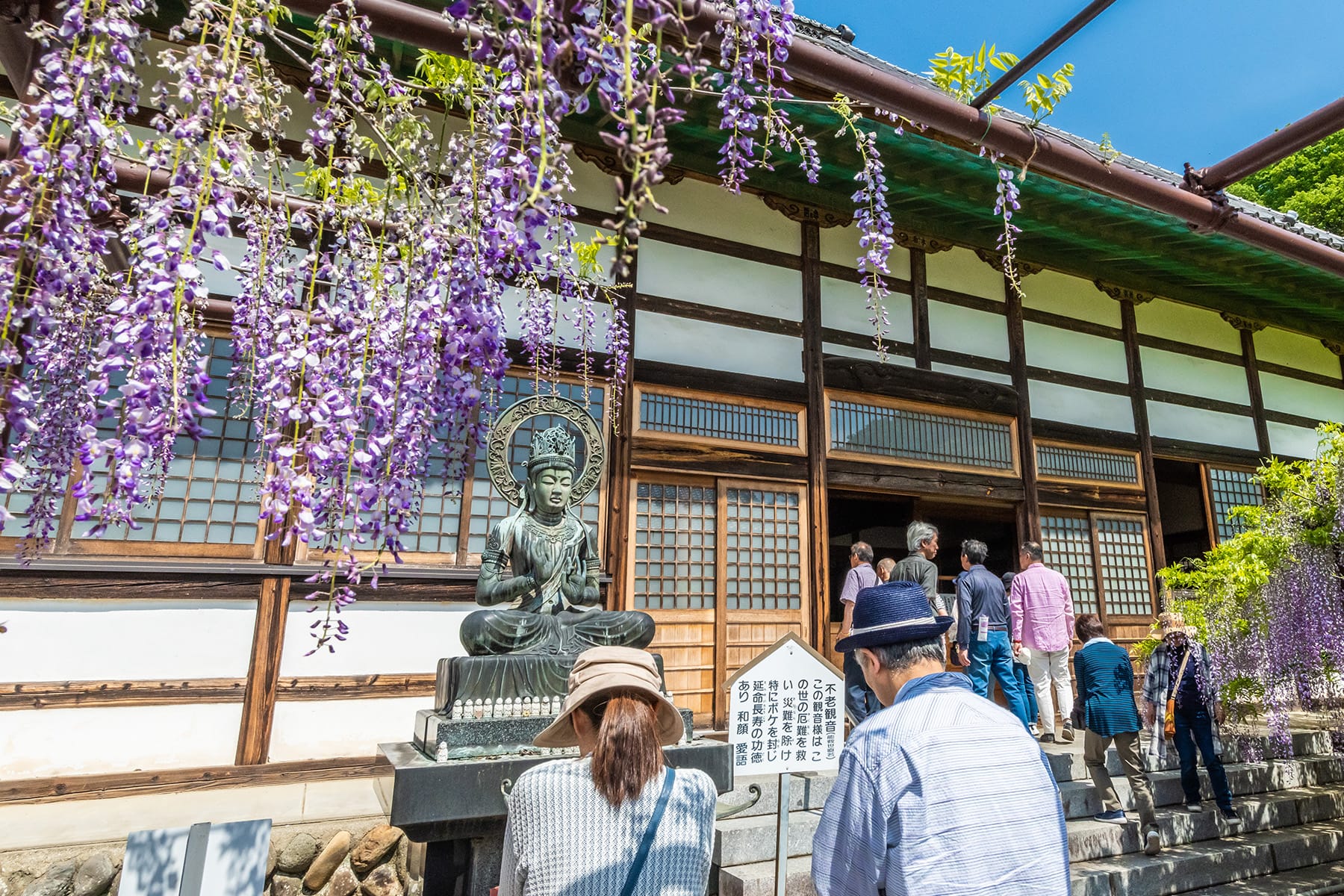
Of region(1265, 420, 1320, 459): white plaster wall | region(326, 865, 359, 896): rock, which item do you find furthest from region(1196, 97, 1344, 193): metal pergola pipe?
region(1265, 420, 1320, 459): white plaster wall

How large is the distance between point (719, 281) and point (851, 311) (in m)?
1.57

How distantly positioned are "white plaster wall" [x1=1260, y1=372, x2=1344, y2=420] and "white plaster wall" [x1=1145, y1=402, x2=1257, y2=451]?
70 cm

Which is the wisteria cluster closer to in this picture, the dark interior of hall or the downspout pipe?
the downspout pipe

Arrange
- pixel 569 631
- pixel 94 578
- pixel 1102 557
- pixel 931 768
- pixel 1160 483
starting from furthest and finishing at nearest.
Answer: pixel 1160 483 < pixel 1102 557 < pixel 94 578 < pixel 569 631 < pixel 931 768

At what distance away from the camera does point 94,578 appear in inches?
187

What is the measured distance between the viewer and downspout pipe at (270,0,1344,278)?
296 centimetres

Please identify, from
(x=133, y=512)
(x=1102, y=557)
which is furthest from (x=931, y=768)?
(x=1102, y=557)

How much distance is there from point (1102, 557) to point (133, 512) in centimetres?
950

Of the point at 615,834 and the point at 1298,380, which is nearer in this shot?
the point at 615,834

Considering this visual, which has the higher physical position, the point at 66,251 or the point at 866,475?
the point at 866,475

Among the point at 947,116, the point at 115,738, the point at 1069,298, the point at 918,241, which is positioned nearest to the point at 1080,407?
the point at 1069,298

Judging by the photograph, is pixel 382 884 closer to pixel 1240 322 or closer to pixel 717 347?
pixel 717 347

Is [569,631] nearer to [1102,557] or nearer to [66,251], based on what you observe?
[66,251]

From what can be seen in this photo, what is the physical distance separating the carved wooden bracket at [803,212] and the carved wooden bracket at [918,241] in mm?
668
